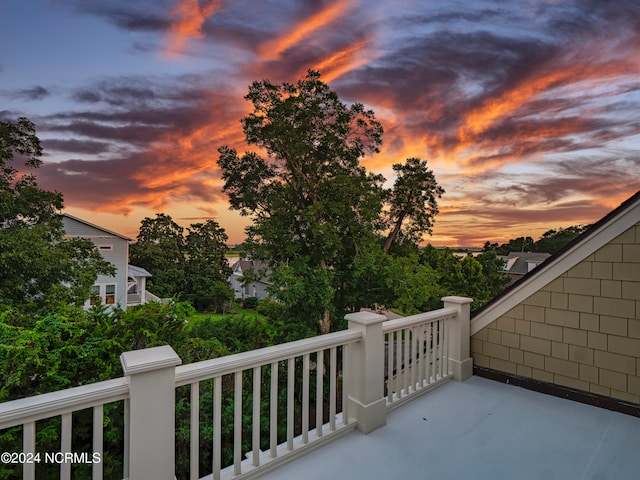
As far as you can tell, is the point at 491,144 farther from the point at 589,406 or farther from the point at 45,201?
the point at 45,201

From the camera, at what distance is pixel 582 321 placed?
312 cm

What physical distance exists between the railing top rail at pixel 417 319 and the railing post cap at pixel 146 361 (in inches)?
66.1

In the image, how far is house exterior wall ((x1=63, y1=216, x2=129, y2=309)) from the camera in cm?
1219

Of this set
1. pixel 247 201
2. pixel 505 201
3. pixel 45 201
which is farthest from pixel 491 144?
pixel 45 201

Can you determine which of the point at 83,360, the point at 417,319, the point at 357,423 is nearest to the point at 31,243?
the point at 83,360

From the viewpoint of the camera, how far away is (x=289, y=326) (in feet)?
36.6

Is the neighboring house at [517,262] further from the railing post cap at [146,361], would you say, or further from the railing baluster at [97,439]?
the railing baluster at [97,439]

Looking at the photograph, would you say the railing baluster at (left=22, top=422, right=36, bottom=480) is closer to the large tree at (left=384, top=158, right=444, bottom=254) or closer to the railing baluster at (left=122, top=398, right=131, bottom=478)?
the railing baluster at (left=122, top=398, right=131, bottom=478)

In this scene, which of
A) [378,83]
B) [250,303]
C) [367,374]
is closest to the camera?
[367,374]

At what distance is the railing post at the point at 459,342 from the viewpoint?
3.61 meters

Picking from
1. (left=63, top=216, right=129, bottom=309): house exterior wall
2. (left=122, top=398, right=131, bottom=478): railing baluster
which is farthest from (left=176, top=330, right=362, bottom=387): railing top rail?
(left=63, top=216, right=129, bottom=309): house exterior wall

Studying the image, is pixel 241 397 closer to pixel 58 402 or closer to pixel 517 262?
pixel 58 402

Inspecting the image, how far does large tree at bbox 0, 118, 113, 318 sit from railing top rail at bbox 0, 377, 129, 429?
7929 millimetres

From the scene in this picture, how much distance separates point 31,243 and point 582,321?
10478 mm
